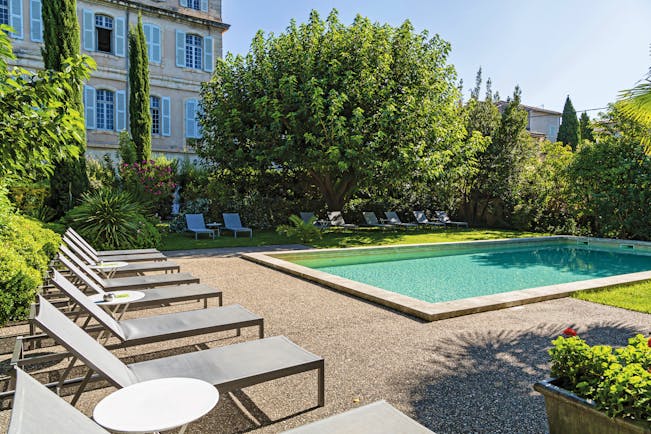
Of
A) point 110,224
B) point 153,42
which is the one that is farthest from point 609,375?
point 153,42

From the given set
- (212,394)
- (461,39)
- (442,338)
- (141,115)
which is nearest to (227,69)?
(141,115)

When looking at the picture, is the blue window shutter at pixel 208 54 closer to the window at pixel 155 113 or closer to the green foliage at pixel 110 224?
the window at pixel 155 113

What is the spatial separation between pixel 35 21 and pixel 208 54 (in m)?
9.35

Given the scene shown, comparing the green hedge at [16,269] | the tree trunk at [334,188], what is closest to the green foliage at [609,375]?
the green hedge at [16,269]

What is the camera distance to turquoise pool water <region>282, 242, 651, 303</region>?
923 cm

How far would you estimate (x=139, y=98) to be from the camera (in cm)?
2008

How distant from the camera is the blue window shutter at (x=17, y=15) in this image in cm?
2267

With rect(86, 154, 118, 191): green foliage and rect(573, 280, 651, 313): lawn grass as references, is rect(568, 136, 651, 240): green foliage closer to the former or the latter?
rect(573, 280, 651, 313): lawn grass

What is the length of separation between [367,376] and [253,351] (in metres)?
1.09

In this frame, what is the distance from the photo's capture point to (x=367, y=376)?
392 cm

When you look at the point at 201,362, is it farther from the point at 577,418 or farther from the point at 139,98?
the point at 139,98

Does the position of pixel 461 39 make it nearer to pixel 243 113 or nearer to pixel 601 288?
pixel 243 113

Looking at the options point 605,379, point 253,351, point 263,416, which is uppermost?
point 605,379

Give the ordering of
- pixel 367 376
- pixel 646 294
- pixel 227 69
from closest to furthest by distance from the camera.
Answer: pixel 367 376 → pixel 646 294 → pixel 227 69
